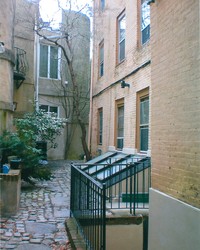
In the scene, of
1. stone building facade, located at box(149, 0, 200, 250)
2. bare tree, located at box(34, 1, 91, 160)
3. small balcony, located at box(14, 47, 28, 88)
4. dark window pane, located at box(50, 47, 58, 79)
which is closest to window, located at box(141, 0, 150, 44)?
stone building facade, located at box(149, 0, 200, 250)

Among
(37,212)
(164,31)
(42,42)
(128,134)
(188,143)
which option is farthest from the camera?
(42,42)

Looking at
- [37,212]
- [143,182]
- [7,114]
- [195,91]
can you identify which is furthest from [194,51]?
[7,114]

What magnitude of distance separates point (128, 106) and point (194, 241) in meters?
6.81

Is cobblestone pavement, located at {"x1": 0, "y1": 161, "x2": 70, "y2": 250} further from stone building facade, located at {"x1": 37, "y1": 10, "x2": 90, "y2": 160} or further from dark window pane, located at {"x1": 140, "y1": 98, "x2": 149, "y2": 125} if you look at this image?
stone building facade, located at {"x1": 37, "y1": 10, "x2": 90, "y2": 160}

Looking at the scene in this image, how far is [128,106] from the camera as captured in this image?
9.94 metres

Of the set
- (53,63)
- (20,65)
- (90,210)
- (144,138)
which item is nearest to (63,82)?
(53,63)

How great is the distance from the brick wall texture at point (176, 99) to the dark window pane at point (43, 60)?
48.3 ft

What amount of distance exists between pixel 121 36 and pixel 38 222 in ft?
25.9

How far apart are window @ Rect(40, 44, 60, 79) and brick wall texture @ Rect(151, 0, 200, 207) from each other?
14.8 metres

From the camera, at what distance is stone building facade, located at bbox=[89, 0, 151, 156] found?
9.04 metres

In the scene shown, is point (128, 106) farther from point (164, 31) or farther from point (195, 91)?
point (195, 91)

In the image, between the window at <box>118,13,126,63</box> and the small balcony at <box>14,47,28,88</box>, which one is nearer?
the window at <box>118,13,126,63</box>

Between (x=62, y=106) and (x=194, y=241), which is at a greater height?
(x=62, y=106)

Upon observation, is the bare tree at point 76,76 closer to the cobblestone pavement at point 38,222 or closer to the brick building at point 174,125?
the cobblestone pavement at point 38,222
